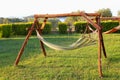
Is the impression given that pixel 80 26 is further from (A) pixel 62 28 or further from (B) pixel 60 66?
(B) pixel 60 66

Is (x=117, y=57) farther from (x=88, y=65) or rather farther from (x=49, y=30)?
(x=49, y=30)

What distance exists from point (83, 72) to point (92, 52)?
218 centimetres

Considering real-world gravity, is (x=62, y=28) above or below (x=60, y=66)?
below

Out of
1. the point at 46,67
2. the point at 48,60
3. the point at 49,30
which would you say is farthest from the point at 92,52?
the point at 49,30

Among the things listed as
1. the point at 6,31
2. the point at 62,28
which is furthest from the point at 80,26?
the point at 6,31

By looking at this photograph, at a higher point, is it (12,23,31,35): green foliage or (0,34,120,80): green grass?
(0,34,120,80): green grass

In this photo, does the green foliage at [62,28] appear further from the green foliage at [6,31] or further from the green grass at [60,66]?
the green grass at [60,66]

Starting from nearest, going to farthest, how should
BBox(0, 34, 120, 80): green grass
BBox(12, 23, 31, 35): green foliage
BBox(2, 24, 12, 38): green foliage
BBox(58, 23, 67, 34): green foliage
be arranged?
BBox(0, 34, 120, 80): green grass, BBox(2, 24, 12, 38): green foliage, BBox(12, 23, 31, 35): green foliage, BBox(58, 23, 67, 34): green foliage

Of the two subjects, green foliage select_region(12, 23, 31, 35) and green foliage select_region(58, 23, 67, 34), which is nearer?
green foliage select_region(12, 23, 31, 35)

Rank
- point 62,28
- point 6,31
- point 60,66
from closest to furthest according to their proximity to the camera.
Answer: point 60,66, point 6,31, point 62,28

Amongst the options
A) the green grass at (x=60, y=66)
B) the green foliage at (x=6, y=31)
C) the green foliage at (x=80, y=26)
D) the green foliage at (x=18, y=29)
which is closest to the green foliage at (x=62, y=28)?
the green foliage at (x=80, y=26)

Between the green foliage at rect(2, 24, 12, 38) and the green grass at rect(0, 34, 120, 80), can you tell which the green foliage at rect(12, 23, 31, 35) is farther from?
the green grass at rect(0, 34, 120, 80)

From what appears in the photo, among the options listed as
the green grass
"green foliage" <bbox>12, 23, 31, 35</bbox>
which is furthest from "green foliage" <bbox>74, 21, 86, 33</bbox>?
the green grass

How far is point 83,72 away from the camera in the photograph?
565 cm
